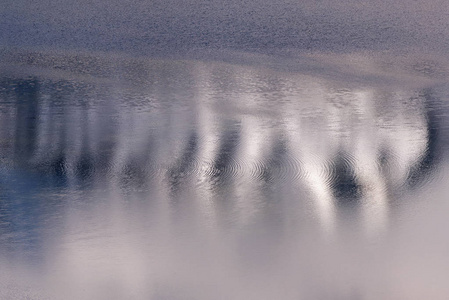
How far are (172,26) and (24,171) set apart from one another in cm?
616

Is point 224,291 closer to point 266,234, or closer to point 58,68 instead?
point 266,234

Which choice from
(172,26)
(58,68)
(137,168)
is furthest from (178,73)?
(137,168)

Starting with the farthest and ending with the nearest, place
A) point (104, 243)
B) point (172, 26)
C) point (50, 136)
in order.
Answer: point (172, 26), point (50, 136), point (104, 243)

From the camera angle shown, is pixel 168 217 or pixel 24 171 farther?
pixel 24 171

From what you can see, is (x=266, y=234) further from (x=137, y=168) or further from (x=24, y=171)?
(x=24, y=171)

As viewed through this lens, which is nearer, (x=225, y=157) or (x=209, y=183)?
(x=209, y=183)

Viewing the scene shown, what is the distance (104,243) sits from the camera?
4.68 m

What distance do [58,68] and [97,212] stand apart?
503 centimetres

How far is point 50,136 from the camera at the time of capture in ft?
23.0

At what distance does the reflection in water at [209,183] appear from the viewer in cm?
427

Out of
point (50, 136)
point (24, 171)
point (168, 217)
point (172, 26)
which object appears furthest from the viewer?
point (172, 26)

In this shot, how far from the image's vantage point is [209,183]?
19.1 ft

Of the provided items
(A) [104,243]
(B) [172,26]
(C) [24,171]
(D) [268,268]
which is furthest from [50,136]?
(B) [172,26]

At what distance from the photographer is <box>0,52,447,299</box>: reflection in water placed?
4.27 meters
